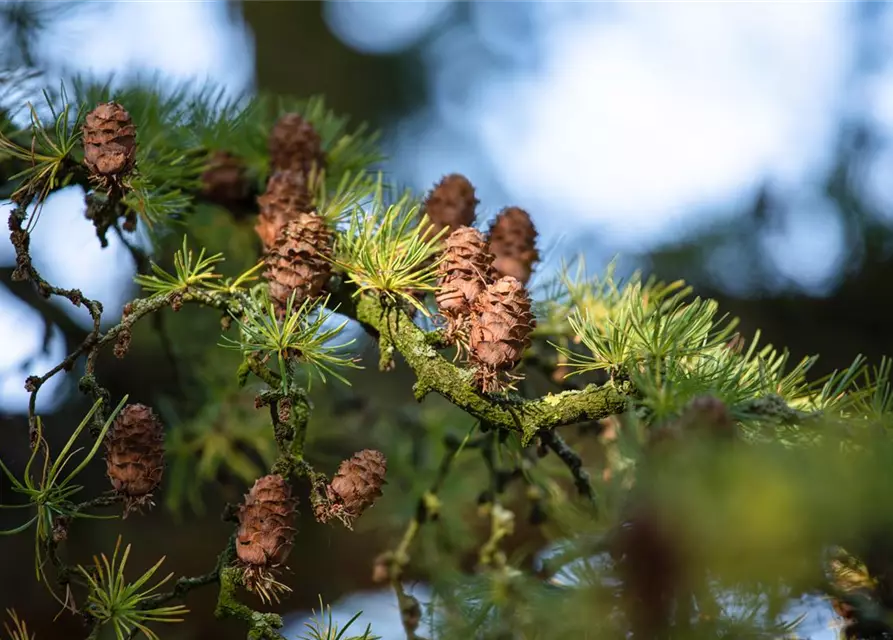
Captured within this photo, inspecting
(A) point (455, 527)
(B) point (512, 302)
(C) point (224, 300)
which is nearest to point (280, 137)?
(C) point (224, 300)

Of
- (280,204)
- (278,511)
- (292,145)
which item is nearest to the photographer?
(278,511)

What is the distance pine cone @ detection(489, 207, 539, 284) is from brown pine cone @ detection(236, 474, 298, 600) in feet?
0.82

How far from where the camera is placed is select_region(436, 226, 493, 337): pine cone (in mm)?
486

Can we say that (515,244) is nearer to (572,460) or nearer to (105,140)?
(572,460)

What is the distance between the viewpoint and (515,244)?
0.62 metres

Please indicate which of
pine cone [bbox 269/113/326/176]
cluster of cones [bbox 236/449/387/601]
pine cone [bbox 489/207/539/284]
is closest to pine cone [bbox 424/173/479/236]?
pine cone [bbox 489/207/539/284]

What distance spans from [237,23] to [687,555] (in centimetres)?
201

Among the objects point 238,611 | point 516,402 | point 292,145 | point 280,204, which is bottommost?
point 238,611

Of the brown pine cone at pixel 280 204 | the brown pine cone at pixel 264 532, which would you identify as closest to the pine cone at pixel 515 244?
the brown pine cone at pixel 280 204

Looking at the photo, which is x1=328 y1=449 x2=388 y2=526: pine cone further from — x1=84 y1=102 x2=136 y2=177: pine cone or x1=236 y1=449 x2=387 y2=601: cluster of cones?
x1=84 y1=102 x2=136 y2=177: pine cone

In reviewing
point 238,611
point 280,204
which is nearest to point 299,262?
point 280,204

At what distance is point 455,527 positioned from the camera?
0.96 meters

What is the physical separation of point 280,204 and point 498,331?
8.6 inches

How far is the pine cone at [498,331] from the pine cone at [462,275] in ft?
0.08
